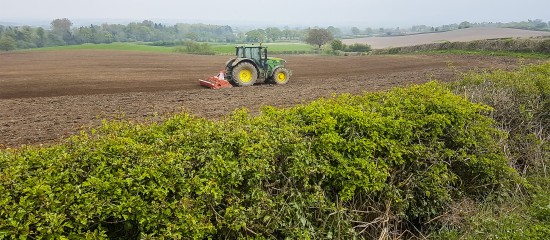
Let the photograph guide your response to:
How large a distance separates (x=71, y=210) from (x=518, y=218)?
6.09 m

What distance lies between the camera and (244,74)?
18.3 m

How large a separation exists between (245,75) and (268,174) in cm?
1419

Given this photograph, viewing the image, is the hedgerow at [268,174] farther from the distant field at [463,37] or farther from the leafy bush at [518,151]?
the distant field at [463,37]

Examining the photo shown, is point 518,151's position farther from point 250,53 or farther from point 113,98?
point 113,98

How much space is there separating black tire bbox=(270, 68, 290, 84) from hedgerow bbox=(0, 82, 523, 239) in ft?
40.6

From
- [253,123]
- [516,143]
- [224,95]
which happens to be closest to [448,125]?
[516,143]

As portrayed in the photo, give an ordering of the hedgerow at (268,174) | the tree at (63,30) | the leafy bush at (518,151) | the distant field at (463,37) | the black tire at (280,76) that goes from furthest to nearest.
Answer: the tree at (63,30)
the distant field at (463,37)
the black tire at (280,76)
the leafy bush at (518,151)
the hedgerow at (268,174)

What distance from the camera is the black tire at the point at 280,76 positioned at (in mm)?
19094

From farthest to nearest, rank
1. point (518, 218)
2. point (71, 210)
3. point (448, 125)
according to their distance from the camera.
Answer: point (448, 125) < point (518, 218) < point (71, 210)

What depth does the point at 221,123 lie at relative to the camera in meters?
4.95

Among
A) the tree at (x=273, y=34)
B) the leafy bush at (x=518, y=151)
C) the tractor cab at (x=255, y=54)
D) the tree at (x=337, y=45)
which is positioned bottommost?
the leafy bush at (x=518, y=151)

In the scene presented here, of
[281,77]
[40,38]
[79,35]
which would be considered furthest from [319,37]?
[40,38]

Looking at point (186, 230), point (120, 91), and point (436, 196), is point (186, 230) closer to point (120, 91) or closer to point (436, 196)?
point (436, 196)

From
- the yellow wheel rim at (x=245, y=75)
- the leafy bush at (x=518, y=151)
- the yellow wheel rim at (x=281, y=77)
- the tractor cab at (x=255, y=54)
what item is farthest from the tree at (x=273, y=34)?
the leafy bush at (x=518, y=151)
